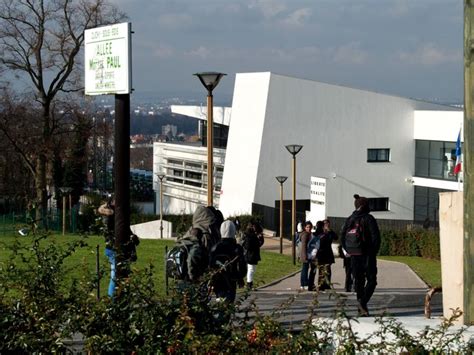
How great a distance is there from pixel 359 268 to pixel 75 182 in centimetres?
5523

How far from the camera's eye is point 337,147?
153 feet

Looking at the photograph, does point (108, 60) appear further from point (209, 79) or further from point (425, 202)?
point (425, 202)

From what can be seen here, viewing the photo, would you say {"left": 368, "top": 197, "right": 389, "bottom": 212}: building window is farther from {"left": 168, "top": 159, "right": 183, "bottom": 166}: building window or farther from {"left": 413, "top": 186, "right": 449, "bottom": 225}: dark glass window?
{"left": 168, "top": 159, "right": 183, "bottom": 166}: building window

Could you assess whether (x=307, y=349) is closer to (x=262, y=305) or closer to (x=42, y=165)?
(x=262, y=305)

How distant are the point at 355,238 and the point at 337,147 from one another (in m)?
35.0

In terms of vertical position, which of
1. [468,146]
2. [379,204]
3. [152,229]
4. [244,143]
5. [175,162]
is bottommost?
[152,229]

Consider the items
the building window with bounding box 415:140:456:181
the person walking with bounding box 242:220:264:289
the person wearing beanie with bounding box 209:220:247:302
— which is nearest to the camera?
the person wearing beanie with bounding box 209:220:247:302

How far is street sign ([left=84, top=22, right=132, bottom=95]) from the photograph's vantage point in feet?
28.3

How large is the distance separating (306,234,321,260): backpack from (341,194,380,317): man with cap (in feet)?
17.9

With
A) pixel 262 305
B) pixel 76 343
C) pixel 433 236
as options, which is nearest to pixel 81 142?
pixel 433 236

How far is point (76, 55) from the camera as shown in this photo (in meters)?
46.5

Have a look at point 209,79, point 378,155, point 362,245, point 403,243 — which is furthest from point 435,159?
point 362,245

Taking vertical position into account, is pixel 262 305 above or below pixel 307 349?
below

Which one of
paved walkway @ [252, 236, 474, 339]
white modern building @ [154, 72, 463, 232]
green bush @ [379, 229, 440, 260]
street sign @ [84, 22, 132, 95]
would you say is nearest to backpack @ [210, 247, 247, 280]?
paved walkway @ [252, 236, 474, 339]
